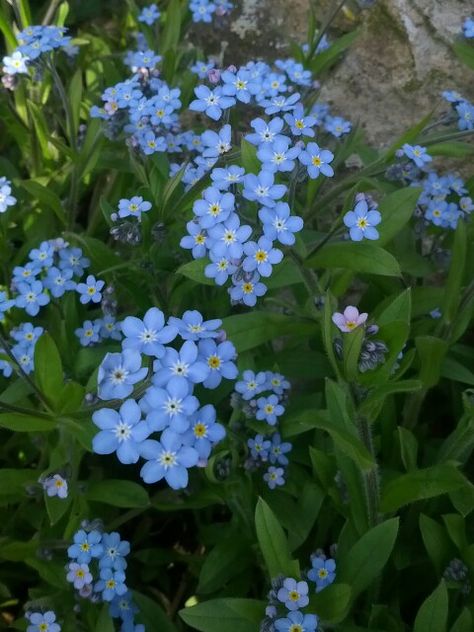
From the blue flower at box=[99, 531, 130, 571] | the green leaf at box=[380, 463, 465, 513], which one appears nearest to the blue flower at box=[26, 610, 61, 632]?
the blue flower at box=[99, 531, 130, 571]

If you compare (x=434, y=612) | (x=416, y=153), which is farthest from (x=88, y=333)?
(x=434, y=612)

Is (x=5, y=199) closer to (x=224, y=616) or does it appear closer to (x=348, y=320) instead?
(x=348, y=320)

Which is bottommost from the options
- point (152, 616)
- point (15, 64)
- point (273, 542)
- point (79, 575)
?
point (152, 616)

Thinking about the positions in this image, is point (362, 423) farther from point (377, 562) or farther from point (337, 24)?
point (337, 24)

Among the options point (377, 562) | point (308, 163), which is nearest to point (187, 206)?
point (308, 163)

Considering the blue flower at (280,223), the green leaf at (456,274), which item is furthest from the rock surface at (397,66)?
the blue flower at (280,223)
